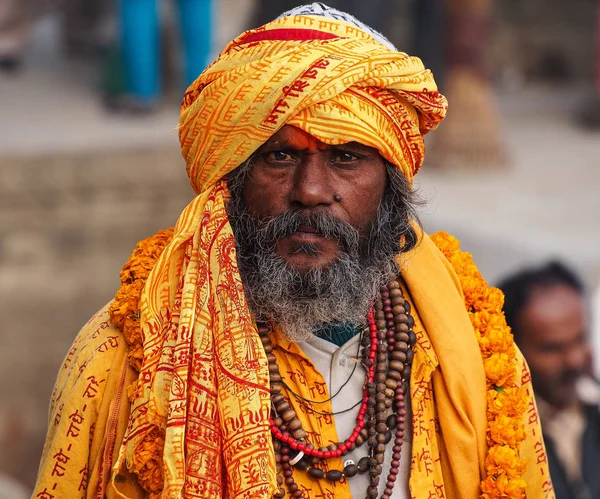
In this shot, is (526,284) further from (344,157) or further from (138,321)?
(138,321)

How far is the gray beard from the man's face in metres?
2.03

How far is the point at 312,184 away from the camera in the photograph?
2373mm

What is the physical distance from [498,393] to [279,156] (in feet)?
2.43

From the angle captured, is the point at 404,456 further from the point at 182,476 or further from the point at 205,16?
the point at 205,16

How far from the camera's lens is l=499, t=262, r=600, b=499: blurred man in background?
13.8 feet

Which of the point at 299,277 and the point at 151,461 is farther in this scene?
the point at 299,277

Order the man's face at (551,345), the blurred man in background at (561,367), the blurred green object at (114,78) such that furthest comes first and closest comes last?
the blurred green object at (114,78) < the man's face at (551,345) < the blurred man in background at (561,367)

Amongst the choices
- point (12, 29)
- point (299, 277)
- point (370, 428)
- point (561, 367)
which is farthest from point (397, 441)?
point (12, 29)

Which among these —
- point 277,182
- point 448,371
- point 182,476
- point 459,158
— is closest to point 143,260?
point 277,182

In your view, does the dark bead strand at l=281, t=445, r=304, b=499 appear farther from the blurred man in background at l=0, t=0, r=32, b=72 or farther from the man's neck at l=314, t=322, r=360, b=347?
the blurred man in background at l=0, t=0, r=32, b=72

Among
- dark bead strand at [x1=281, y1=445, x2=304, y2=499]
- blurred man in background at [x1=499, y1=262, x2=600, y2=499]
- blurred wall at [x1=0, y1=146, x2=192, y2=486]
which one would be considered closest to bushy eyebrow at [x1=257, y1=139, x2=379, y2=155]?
dark bead strand at [x1=281, y1=445, x2=304, y2=499]

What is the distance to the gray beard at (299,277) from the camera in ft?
7.91

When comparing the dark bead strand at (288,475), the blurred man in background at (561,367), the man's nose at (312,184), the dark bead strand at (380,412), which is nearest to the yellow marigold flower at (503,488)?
the dark bead strand at (380,412)

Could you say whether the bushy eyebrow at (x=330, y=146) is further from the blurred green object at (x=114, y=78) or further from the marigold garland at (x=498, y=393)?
the blurred green object at (x=114, y=78)
